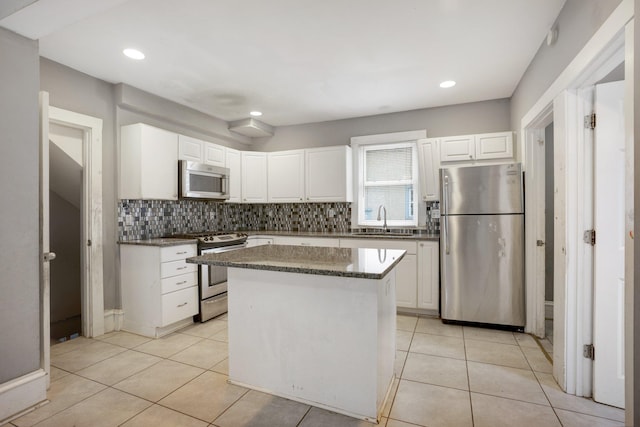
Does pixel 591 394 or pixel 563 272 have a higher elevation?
pixel 563 272

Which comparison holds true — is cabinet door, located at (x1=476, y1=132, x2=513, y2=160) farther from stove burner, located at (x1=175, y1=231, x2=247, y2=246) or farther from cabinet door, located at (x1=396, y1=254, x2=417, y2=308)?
stove burner, located at (x1=175, y1=231, x2=247, y2=246)

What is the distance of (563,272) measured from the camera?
2074mm

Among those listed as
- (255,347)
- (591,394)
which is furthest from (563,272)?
(255,347)

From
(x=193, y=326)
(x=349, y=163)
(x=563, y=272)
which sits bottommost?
(x=193, y=326)

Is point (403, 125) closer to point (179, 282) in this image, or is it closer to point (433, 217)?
point (433, 217)

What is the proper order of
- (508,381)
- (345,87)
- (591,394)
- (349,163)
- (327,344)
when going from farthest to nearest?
(349,163) < (345,87) < (508,381) < (591,394) < (327,344)

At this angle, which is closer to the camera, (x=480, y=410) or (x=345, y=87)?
(x=480, y=410)

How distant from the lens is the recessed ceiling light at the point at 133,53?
2590mm

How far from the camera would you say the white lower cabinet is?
10.0ft

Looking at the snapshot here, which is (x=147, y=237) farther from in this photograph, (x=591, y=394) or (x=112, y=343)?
(x=591, y=394)

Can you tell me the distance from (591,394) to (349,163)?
10.8 feet

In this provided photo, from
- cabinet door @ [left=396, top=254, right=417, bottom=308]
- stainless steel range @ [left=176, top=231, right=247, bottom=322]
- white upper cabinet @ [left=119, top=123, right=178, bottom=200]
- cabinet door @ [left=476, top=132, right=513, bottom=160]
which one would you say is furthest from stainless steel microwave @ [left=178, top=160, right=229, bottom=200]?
cabinet door @ [left=476, top=132, right=513, bottom=160]

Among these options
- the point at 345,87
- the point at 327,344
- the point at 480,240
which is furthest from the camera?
the point at 345,87

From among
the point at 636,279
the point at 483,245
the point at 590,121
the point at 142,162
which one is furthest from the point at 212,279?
the point at 590,121
